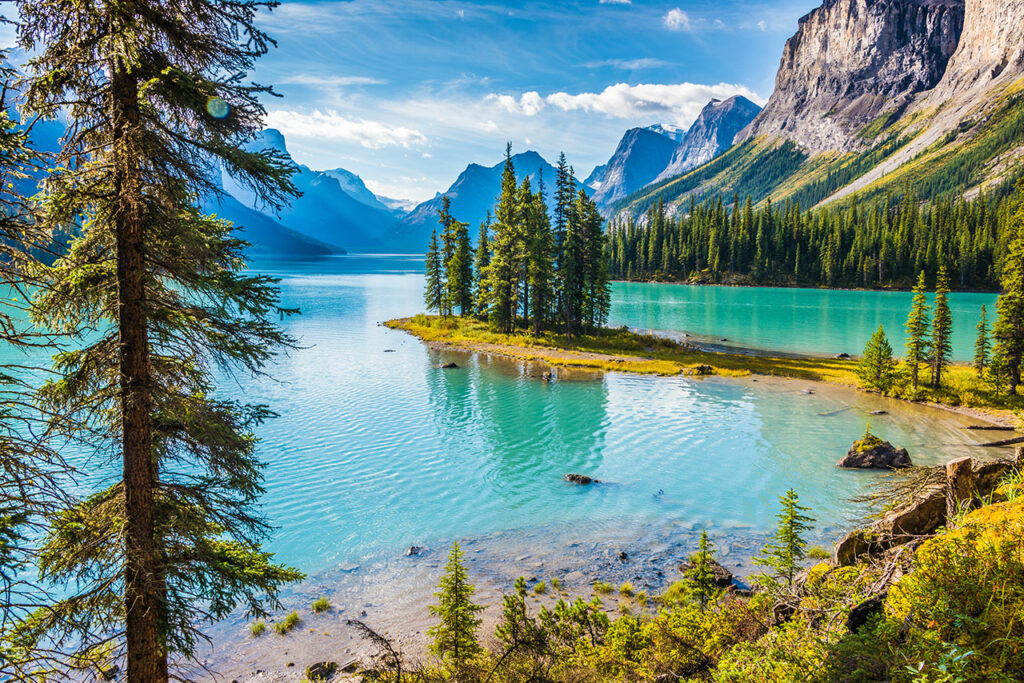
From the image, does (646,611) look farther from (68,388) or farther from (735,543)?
(68,388)

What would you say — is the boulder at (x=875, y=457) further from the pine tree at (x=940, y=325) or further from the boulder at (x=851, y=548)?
the pine tree at (x=940, y=325)

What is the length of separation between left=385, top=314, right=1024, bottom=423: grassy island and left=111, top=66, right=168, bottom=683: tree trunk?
45.7 meters

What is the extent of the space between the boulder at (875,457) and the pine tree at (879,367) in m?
18.2

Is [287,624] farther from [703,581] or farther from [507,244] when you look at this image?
[507,244]

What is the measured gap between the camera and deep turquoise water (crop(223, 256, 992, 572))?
21.2m

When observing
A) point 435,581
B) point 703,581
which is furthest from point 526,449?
point 703,581

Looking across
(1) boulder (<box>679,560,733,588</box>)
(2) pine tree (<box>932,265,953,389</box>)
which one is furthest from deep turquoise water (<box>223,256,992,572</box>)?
(2) pine tree (<box>932,265,953,389</box>)

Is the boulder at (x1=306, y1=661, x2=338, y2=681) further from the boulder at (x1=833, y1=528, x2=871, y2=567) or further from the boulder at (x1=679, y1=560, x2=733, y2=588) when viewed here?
the boulder at (x1=833, y1=528, x2=871, y2=567)

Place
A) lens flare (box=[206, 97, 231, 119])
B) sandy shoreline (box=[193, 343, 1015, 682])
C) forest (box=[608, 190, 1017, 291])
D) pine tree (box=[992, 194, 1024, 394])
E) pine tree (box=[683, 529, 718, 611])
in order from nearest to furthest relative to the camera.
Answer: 1. lens flare (box=[206, 97, 231, 119])
2. sandy shoreline (box=[193, 343, 1015, 682])
3. pine tree (box=[683, 529, 718, 611])
4. pine tree (box=[992, 194, 1024, 394])
5. forest (box=[608, 190, 1017, 291])

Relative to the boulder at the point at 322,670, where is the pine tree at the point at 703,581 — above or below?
above

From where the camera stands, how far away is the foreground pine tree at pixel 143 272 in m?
6.88

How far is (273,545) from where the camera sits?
1923 centimetres

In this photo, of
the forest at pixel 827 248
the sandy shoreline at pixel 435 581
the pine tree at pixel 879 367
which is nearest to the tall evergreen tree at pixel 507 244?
the pine tree at pixel 879 367

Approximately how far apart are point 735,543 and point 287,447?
77.9 feet
